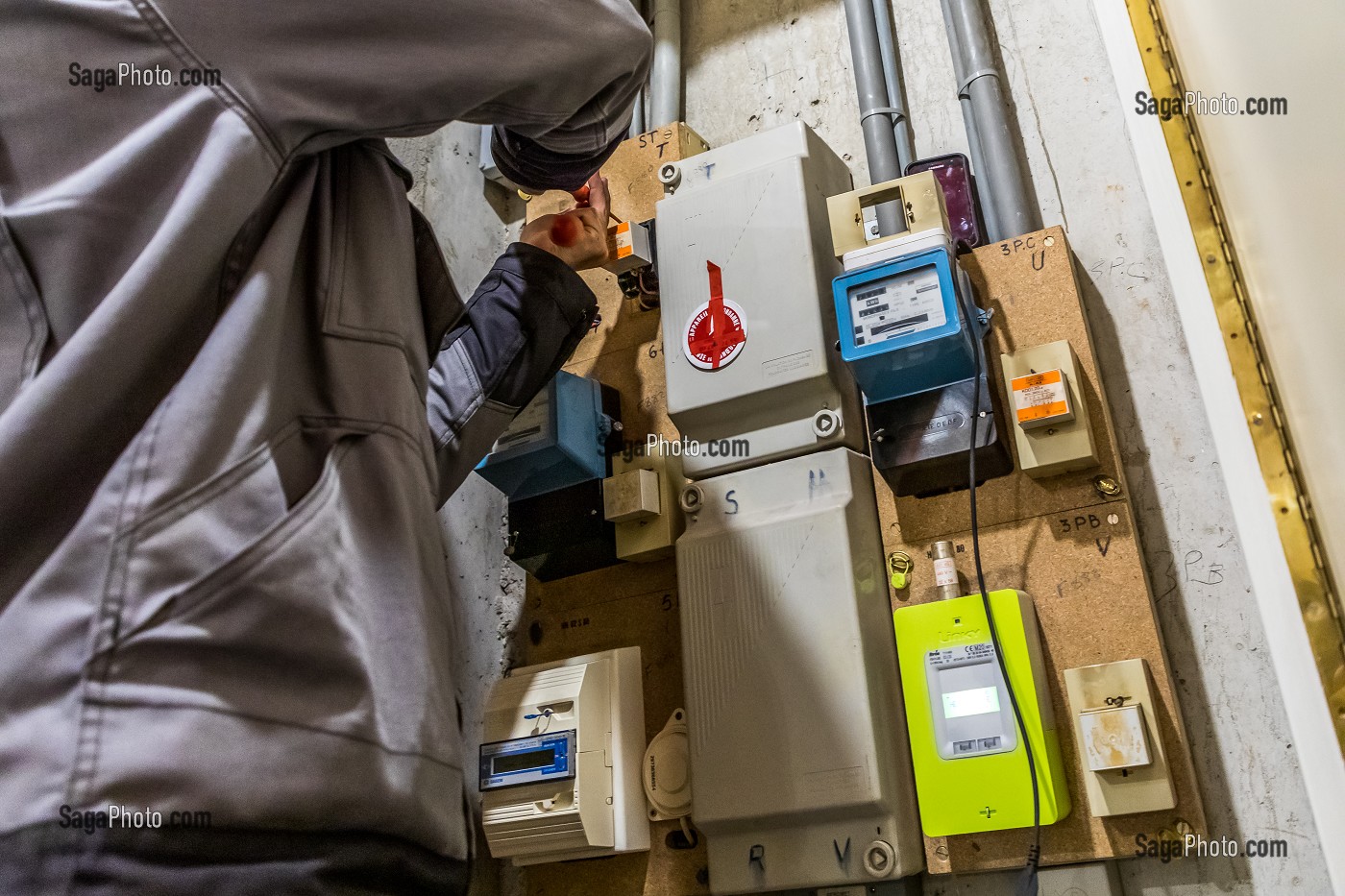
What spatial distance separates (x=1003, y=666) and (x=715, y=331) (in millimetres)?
545

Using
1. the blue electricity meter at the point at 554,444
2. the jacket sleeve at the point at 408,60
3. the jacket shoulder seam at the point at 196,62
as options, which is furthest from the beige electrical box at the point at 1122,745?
the jacket shoulder seam at the point at 196,62

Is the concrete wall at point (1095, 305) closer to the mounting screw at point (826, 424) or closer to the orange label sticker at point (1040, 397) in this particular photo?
the orange label sticker at point (1040, 397)

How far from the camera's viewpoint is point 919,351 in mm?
1175

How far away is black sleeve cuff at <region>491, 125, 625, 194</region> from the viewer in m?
1.12

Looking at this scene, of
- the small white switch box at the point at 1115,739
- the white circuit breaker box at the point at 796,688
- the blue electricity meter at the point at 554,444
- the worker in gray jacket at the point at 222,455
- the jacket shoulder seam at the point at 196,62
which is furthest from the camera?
the blue electricity meter at the point at 554,444

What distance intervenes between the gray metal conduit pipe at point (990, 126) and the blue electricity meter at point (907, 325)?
0.56ft

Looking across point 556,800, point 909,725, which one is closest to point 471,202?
point 556,800

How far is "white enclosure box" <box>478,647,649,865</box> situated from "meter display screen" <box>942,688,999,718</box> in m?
0.42

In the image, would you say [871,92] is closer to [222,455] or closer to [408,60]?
[408,60]

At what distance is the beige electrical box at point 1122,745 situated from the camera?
1042 mm

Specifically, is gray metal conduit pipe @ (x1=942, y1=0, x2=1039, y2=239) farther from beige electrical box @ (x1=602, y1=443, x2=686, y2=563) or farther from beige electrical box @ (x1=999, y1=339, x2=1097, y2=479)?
beige electrical box @ (x1=602, y1=443, x2=686, y2=563)

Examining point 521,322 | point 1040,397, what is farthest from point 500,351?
point 1040,397

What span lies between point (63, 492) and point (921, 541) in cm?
93

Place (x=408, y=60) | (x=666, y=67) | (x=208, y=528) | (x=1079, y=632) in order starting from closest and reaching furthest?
(x=208, y=528), (x=408, y=60), (x=1079, y=632), (x=666, y=67)
